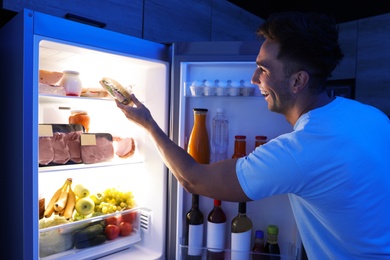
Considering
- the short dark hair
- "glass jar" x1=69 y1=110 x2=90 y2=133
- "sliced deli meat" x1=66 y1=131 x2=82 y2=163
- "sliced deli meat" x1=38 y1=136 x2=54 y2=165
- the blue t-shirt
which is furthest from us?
"glass jar" x1=69 y1=110 x2=90 y2=133

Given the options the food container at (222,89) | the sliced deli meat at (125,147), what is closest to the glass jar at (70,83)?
the sliced deli meat at (125,147)

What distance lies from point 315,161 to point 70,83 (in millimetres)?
1007

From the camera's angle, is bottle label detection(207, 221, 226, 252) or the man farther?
bottle label detection(207, 221, 226, 252)

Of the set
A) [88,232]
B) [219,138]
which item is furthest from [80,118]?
[219,138]

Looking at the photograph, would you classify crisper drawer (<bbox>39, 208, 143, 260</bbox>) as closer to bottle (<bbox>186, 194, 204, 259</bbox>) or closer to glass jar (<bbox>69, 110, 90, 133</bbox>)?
bottle (<bbox>186, 194, 204, 259</bbox>)

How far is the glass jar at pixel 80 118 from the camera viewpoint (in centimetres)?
139

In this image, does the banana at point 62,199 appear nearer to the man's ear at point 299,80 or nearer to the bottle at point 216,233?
the bottle at point 216,233

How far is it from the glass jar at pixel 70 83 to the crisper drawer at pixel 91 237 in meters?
0.56

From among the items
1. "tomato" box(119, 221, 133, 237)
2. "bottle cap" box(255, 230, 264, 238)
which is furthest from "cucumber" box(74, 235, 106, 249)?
"bottle cap" box(255, 230, 264, 238)

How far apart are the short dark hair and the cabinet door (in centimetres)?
94

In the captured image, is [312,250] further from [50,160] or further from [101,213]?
[50,160]

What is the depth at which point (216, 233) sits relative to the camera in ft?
4.23

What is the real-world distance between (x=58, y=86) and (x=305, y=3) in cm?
209

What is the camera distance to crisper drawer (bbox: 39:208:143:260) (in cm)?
126
